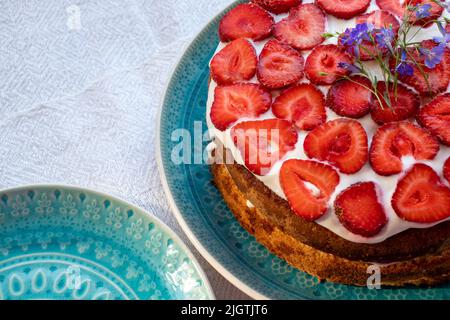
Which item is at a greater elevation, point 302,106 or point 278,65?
point 278,65

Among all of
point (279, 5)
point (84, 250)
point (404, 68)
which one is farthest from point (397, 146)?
point (84, 250)

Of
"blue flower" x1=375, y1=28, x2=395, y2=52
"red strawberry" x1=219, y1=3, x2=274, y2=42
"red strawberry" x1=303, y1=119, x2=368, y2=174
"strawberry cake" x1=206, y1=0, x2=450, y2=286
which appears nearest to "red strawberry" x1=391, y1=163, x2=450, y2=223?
A: "strawberry cake" x1=206, y1=0, x2=450, y2=286

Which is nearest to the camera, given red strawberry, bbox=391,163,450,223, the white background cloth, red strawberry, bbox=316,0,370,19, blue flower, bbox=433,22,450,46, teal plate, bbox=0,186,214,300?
red strawberry, bbox=391,163,450,223

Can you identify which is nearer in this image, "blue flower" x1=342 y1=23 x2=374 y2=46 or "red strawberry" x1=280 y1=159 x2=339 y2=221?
"red strawberry" x1=280 y1=159 x2=339 y2=221

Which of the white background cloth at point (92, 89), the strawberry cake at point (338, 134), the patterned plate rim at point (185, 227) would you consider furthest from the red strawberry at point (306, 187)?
the white background cloth at point (92, 89)

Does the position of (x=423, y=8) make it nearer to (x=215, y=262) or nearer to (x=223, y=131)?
(x=223, y=131)

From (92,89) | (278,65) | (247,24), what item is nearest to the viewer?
(278,65)

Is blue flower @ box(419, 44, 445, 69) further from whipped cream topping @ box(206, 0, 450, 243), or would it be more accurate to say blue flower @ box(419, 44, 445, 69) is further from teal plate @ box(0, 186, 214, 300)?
teal plate @ box(0, 186, 214, 300)

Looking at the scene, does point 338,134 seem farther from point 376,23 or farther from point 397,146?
point 376,23
